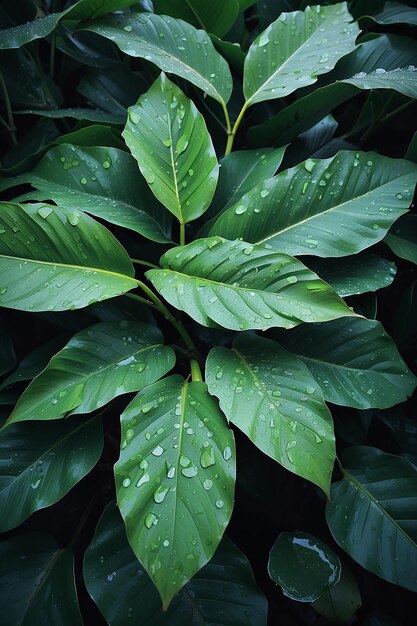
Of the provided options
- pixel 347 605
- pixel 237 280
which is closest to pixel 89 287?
pixel 237 280

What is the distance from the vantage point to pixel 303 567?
755mm

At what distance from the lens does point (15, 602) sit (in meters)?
0.78

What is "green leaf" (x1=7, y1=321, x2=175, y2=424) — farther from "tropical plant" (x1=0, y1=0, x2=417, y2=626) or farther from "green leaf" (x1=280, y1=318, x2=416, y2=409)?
"green leaf" (x1=280, y1=318, x2=416, y2=409)

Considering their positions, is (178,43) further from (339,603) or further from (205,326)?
(339,603)

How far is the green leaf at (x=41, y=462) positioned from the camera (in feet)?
2.45

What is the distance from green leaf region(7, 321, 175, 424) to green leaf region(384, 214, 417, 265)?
1.56 ft

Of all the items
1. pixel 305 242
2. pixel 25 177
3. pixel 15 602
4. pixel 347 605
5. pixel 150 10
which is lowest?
pixel 347 605

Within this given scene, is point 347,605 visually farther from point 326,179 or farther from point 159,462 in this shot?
point 326,179

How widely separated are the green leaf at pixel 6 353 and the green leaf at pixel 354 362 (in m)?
0.53

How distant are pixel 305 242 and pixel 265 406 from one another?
290 mm

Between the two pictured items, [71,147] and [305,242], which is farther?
[71,147]

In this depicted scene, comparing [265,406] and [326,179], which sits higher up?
[326,179]

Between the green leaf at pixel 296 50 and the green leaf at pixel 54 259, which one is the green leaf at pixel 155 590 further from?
the green leaf at pixel 296 50

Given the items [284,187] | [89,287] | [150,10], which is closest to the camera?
[89,287]
